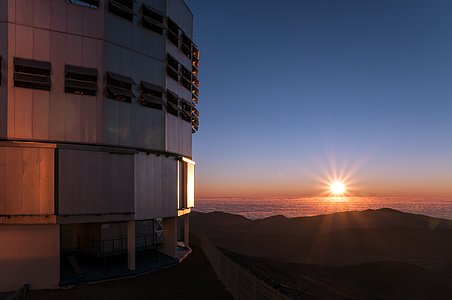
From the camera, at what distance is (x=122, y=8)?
2502 centimetres

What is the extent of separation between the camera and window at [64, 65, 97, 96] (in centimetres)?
2291

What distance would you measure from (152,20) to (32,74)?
8758 millimetres

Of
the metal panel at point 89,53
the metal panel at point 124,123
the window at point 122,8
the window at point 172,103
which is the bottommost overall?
the metal panel at point 124,123

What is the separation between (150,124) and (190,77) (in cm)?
868

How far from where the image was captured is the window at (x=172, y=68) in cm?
2901

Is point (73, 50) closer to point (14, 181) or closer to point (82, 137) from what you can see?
point (82, 137)

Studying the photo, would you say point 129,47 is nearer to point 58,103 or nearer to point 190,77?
point 58,103

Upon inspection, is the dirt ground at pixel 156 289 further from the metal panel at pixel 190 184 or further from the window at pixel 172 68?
the window at pixel 172 68

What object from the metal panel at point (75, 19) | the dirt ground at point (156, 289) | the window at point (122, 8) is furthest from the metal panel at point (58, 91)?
the dirt ground at point (156, 289)

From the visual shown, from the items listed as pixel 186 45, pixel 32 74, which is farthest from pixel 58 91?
pixel 186 45

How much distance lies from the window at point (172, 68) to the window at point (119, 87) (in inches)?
166

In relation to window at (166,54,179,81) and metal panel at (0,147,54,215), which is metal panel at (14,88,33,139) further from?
window at (166,54,179,81)

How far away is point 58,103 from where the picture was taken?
22.6m

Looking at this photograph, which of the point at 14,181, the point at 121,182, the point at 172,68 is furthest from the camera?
the point at 172,68
